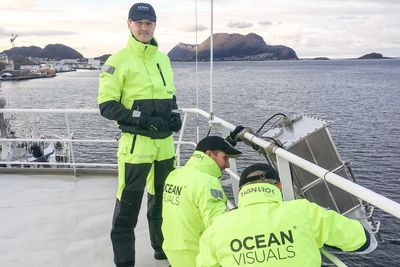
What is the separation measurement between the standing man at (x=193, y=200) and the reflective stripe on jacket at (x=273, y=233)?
0.53m

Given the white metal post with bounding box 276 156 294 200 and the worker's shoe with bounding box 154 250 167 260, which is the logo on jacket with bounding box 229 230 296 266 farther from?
the worker's shoe with bounding box 154 250 167 260

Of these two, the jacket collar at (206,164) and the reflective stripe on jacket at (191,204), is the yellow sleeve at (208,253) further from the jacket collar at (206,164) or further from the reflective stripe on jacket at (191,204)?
the jacket collar at (206,164)

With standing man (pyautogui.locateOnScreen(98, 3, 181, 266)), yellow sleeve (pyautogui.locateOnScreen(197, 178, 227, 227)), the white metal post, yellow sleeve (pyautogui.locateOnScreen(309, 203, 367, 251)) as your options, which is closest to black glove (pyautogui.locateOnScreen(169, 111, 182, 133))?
standing man (pyautogui.locateOnScreen(98, 3, 181, 266))

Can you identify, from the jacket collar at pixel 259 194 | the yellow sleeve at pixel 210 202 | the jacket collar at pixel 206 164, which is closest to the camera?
the jacket collar at pixel 259 194

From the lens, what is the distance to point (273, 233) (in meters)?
2.09

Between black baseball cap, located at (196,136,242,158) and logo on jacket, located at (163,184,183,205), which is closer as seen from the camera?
logo on jacket, located at (163,184,183,205)

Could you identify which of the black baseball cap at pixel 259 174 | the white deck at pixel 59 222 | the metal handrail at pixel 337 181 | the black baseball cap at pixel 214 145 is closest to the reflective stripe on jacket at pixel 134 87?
the black baseball cap at pixel 214 145

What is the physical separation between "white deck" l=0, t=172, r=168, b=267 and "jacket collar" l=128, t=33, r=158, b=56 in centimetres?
177

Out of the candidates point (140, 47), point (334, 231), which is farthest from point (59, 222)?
point (334, 231)

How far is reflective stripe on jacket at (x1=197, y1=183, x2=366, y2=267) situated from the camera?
82.1 inches

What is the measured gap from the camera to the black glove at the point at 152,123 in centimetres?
342

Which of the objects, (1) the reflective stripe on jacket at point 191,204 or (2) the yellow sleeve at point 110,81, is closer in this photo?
(1) the reflective stripe on jacket at point 191,204

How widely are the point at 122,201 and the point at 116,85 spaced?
0.88m

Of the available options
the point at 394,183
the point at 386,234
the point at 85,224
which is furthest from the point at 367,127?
the point at 85,224
